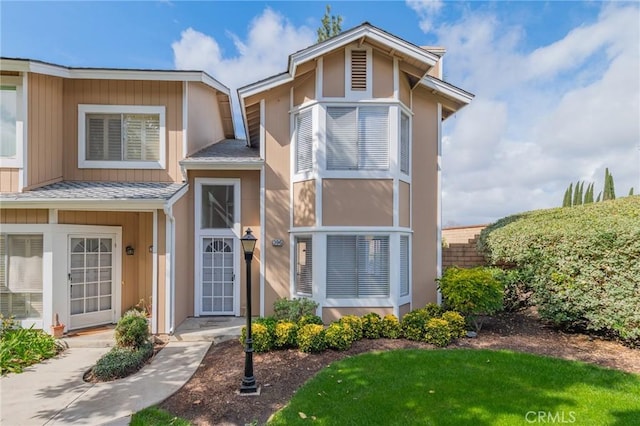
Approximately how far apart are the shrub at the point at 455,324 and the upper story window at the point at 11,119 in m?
11.8

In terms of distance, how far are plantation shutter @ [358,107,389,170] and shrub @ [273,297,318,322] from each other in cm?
390

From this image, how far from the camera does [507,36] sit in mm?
12008

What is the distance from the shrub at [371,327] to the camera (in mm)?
7795

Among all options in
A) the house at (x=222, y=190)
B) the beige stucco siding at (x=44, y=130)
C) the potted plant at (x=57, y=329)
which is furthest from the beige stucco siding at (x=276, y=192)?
the beige stucco siding at (x=44, y=130)

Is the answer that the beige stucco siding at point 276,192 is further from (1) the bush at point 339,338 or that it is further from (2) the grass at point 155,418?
(2) the grass at point 155,418

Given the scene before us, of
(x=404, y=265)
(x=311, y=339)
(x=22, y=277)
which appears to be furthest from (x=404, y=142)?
(x=22, y=277)

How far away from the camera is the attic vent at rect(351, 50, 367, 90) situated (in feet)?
28.5

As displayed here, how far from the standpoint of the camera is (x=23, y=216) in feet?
26.2

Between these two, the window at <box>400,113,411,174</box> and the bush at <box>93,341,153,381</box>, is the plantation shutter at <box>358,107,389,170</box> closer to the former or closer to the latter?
the window at <box>400,113,411,174</box>

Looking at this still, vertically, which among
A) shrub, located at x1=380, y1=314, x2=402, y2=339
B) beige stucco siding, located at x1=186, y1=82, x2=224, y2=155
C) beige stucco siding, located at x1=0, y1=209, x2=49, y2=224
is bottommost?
shrub, located at x1=380, y1=314, x2=402, y2=339

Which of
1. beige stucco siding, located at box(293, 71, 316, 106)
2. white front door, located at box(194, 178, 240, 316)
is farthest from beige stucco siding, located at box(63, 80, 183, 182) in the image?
beige stucco siding, located at box(293, 71, 316, 106)

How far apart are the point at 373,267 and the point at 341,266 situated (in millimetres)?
864

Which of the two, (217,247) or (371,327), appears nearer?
(371,327)

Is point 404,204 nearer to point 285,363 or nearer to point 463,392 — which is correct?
point 463,392
